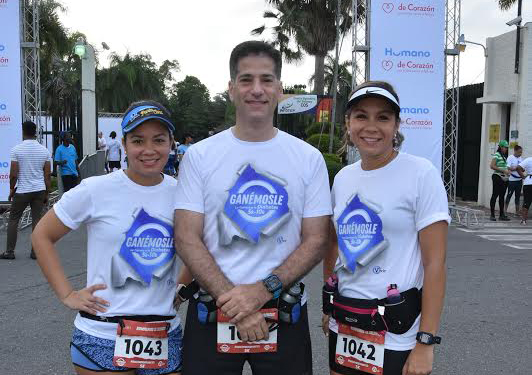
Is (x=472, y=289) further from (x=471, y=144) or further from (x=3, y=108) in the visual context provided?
(x=471, y=144)

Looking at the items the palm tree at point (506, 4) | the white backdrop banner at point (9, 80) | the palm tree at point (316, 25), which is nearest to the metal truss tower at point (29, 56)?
the white backdrop banner at point (9, 80)

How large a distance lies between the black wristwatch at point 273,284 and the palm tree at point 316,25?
89.0 feet

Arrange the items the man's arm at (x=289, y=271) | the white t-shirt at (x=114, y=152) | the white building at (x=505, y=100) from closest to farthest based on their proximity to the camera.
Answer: the man's arm at (x=289, y=271)
the white building at (x=505, y=100)
the white t-shirt at (x=114, y=152)

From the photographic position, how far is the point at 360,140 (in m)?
2.45

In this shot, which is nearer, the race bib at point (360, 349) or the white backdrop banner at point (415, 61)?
the race bib at point (360, 349)

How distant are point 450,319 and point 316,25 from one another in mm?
25200

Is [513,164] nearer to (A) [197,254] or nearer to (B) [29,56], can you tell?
(B) [29,56]

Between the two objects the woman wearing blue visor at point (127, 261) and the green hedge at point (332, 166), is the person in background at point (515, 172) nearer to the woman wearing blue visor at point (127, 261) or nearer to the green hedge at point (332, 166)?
the green hedge at point (332, 166)

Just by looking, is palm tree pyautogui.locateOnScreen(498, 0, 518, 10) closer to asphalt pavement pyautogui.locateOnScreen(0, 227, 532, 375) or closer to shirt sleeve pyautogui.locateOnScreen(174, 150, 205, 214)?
asphalt pavement pyautogui.locateOnScreen(0, 227, 532, 375)

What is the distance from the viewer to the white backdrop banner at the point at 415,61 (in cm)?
1180

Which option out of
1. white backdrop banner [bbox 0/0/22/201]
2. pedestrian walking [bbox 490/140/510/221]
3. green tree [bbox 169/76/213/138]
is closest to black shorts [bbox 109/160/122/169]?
white backdrop banner [bbox 0/0/22/201]

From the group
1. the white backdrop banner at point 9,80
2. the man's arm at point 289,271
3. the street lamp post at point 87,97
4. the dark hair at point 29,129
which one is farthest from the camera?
the street lamp post at point 87,97

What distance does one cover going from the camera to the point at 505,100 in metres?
15.0

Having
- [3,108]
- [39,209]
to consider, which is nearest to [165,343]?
[39,209]
